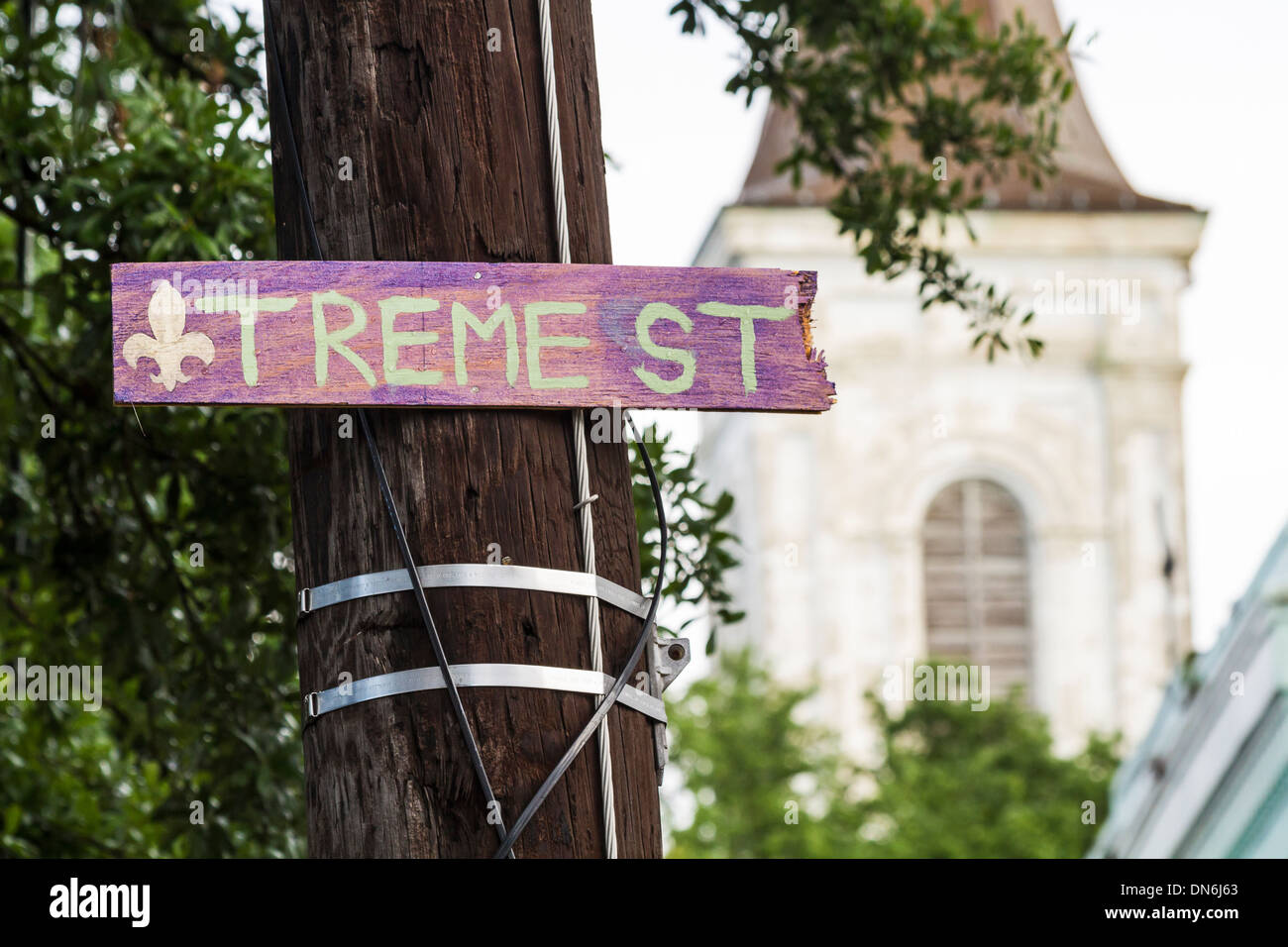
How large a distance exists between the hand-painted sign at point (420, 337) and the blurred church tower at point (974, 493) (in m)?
24.0

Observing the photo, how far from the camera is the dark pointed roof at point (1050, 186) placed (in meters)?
27.0

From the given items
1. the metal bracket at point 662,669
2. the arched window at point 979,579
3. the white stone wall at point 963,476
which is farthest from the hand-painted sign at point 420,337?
the arched window at point 979,579

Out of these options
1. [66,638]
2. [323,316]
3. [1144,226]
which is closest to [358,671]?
[323,316]

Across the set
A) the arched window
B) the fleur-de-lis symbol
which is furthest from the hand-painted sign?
the arched window

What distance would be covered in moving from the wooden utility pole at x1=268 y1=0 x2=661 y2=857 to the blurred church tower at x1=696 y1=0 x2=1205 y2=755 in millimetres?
23921

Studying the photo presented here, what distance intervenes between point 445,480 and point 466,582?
0.13m

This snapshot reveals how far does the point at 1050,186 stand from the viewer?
26.8m

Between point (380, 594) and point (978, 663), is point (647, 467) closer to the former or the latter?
point (380, 594)

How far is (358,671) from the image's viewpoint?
1937mm

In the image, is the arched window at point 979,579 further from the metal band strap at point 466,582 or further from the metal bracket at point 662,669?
the metal band strap at point 466,582

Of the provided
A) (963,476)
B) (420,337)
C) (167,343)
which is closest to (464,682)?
(420,337)

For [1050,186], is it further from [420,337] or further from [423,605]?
[423,605]

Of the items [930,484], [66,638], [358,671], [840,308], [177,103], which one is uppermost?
[840,308]
